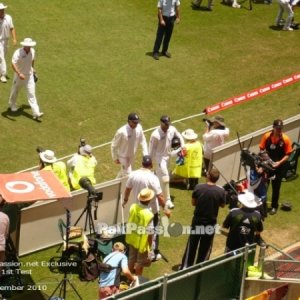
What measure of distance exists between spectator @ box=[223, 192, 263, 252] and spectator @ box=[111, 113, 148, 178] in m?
2.89

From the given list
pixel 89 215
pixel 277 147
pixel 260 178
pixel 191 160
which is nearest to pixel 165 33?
pixel 191 160

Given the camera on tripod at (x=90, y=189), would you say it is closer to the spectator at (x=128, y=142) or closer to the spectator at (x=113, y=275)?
the spectator at (x=128, y=142)

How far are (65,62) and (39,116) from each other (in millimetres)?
2970

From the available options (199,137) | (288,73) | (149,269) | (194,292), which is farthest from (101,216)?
(288,73)

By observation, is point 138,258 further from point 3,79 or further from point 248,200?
point 3,79

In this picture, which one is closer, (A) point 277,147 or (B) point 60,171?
(B) point 60,171

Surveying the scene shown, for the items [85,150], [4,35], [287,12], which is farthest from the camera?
[287,12]

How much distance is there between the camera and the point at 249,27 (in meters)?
24.0

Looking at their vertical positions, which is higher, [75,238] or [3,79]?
[3,79]

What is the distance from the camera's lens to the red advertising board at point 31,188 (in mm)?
11875

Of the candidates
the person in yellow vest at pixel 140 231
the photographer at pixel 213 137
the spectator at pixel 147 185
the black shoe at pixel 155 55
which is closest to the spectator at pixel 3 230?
the person in yellow vest at pixel 140 231

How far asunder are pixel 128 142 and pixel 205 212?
282 centimetres

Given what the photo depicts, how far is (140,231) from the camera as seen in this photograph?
12812 millimetres

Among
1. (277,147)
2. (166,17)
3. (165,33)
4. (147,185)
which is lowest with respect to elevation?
(147,185)
